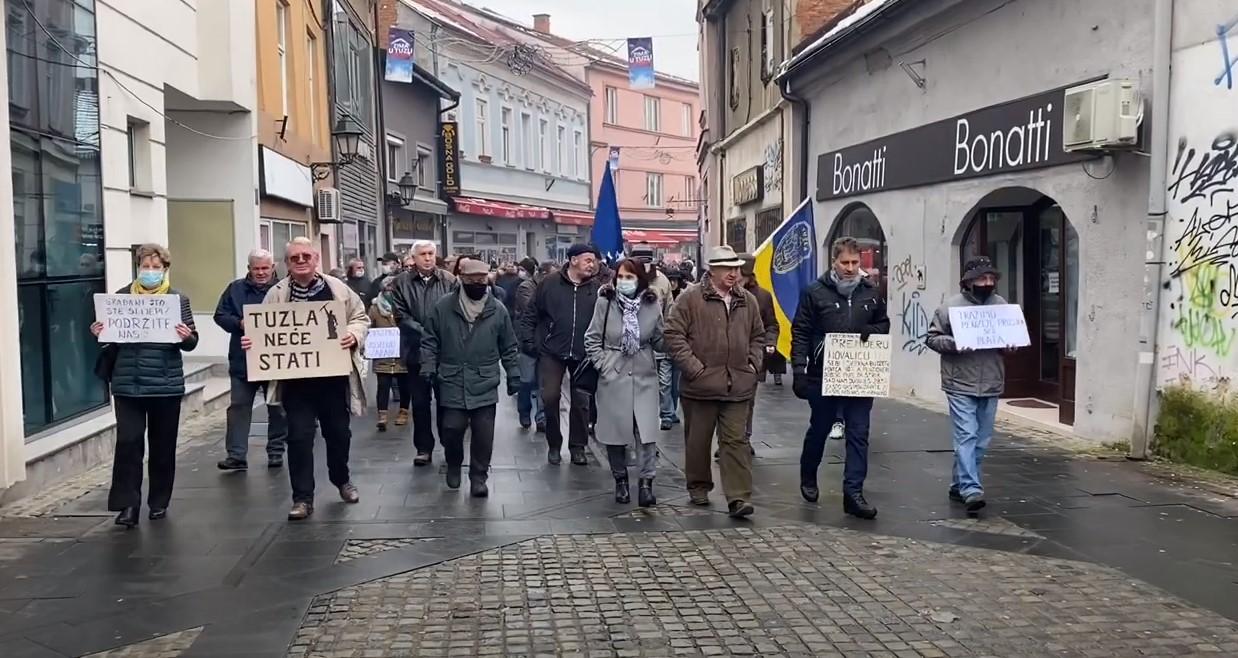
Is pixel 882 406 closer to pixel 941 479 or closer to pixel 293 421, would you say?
pixel 941 479

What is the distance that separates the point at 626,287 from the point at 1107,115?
14.1 ft

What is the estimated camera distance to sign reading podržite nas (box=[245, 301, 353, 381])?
23.7 feet

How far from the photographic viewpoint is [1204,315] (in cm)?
862

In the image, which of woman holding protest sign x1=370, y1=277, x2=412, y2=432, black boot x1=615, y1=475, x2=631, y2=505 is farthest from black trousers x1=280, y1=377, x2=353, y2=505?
woman holding protest sign x1=370, y1=277, x2=412, y2=432

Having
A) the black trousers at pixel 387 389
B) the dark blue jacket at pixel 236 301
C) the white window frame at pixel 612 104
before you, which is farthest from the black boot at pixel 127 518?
the white window frame at pixel 612 104

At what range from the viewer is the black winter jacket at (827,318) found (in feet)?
24.7

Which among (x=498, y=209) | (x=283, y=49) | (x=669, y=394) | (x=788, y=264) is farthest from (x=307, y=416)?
(x=498, y=209)

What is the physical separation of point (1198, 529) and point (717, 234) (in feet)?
69.1

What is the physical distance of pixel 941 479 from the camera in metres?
8.53

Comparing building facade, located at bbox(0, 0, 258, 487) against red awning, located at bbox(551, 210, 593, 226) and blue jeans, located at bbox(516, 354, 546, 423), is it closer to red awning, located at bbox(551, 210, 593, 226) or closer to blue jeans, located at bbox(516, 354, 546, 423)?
blue jeans, located at bbox(516, 354, 546, 423)

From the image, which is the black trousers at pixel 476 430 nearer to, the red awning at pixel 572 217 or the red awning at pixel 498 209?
the red awning at pixel 498 209

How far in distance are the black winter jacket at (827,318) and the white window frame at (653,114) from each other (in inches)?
2002

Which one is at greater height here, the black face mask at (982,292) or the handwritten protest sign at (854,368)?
the black face mask at (982,292)

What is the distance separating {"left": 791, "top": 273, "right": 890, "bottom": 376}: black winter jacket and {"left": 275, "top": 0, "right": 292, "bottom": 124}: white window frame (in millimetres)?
12078
